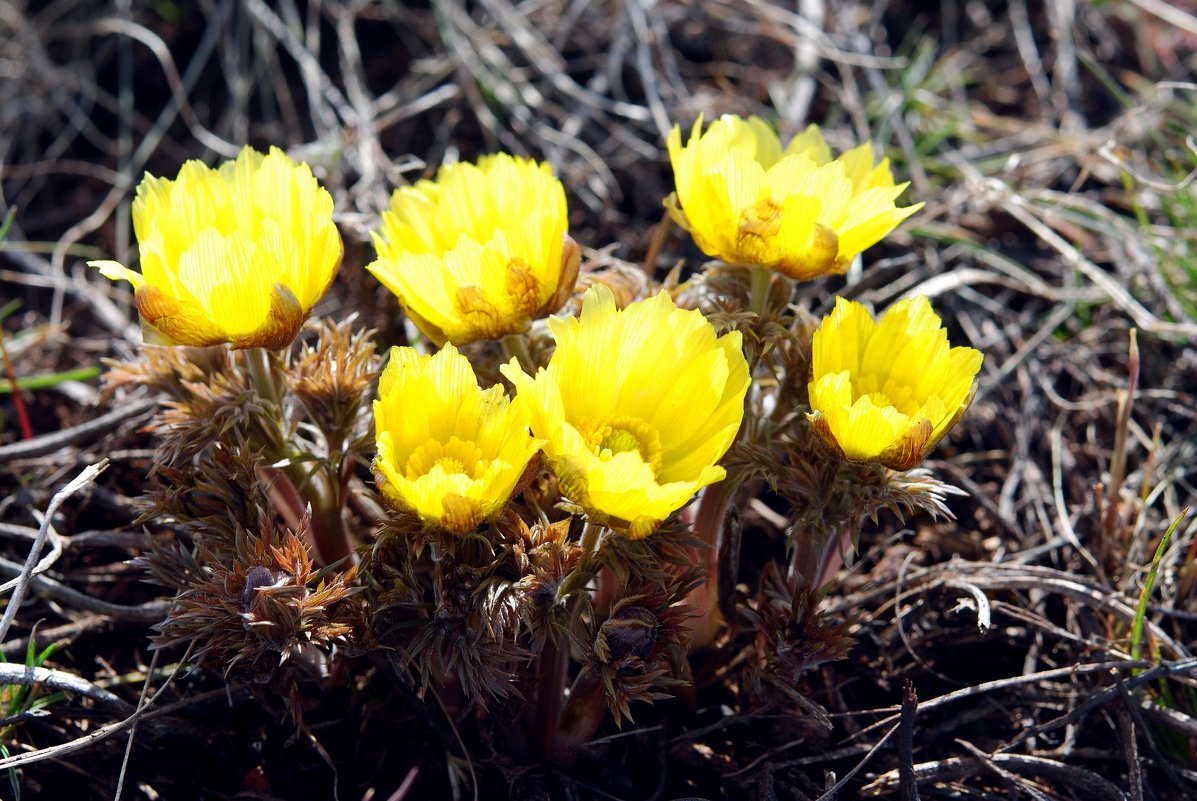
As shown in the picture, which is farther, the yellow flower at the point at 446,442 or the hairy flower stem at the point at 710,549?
the hairy flower stem at the point at 710,549

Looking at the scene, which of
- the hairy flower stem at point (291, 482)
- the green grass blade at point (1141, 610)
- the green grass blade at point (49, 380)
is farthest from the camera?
the green grass blade at point (49, 380)

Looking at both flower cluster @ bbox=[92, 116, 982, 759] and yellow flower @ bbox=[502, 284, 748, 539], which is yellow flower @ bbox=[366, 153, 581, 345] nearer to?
flower cluster @ bbox=[92, 116, 982, 759]

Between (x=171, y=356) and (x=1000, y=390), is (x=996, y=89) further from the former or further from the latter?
(x=171, y=356)

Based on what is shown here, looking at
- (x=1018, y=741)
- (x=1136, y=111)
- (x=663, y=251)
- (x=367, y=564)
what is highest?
(x=1136, y=111)

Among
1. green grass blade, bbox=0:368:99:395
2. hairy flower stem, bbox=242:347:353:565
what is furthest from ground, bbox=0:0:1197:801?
hairy flower stem, bbox=242:347:353:565

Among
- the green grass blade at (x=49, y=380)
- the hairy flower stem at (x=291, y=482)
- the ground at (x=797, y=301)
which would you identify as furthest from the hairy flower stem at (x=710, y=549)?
the green grass blade at (x=49, y=380)

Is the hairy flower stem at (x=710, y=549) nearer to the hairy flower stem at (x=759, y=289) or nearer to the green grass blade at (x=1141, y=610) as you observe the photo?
the hairy flower stem at (x=759, y=289)

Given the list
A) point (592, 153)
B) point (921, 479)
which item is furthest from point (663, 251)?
point (921, 479)
